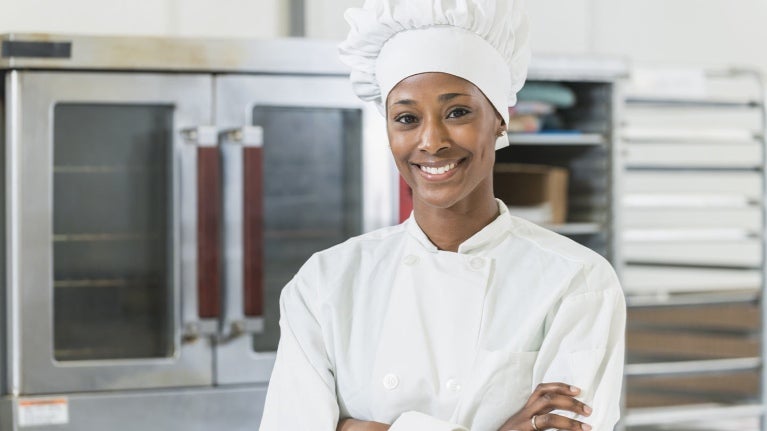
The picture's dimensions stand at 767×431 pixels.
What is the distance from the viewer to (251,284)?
282 cm

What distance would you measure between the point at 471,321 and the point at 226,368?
1.63 meters

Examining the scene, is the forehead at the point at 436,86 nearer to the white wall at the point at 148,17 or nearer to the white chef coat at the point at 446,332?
the white chef coat at the point at 446,332

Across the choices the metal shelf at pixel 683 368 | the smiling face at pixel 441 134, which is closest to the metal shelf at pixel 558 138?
the metal shelf at pixel 683 368

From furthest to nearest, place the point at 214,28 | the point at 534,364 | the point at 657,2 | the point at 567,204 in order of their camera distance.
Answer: the point at 657,2, the point at 214,28, the point at 567,204, the point at 534,364

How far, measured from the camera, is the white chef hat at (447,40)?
1.33 meters

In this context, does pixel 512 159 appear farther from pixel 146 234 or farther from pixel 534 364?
Result: pixel 534 364

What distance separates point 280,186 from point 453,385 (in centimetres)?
172

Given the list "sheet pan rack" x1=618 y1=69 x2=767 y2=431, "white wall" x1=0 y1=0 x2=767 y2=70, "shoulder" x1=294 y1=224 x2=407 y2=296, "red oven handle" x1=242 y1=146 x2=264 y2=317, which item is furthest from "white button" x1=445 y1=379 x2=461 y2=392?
"white wall" x1=0 y1=0 x2=767 y2=70

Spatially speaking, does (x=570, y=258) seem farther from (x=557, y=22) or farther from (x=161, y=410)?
(x=557, y=22)

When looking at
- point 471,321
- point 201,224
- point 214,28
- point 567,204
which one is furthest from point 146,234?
point 471,321

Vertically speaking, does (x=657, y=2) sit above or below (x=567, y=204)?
above

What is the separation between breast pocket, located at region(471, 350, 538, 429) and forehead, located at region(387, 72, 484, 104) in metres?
0.34

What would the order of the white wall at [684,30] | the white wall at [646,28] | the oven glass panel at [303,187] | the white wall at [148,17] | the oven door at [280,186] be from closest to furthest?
the oven door at [280,186], the oven glass panel at [303,187], the white wall at [148,17], the white wall at [646,28], the white wall at [684,30]

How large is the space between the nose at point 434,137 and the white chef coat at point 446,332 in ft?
0.55
